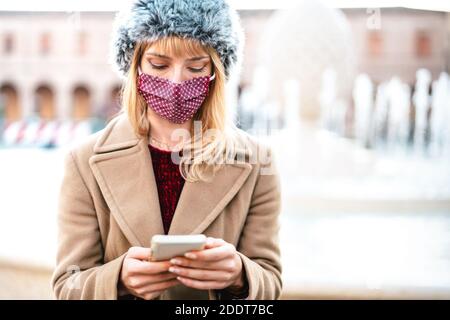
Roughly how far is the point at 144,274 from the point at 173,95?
44 cm

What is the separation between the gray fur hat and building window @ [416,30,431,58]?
74.2 ft

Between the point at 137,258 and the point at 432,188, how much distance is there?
591cm

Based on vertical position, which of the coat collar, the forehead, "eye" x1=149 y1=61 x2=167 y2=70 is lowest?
the coat collar

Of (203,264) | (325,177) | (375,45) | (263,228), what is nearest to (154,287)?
(203,264)

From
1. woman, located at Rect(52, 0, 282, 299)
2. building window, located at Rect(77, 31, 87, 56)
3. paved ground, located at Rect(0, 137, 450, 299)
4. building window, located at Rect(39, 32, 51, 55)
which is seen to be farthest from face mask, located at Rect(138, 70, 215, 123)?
building window, located at Rect(39, 32, 51, 55)

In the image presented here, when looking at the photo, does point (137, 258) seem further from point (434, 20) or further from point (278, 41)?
point (434, 20)

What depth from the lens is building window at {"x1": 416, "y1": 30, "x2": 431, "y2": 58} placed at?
22.9 meters

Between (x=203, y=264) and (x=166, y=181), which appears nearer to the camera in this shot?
(x=203, y=264)

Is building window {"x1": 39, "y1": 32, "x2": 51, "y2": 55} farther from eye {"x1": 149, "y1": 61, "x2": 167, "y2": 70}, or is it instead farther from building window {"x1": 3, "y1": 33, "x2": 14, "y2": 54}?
eye {"x1": 149, "y1": 61, "x2": 167, "y2": 70}

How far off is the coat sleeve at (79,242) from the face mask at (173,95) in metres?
0.25

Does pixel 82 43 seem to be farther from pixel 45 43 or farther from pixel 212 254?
pixel 212 254

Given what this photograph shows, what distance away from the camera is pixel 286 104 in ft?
26.7

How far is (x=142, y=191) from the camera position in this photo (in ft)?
5.45
